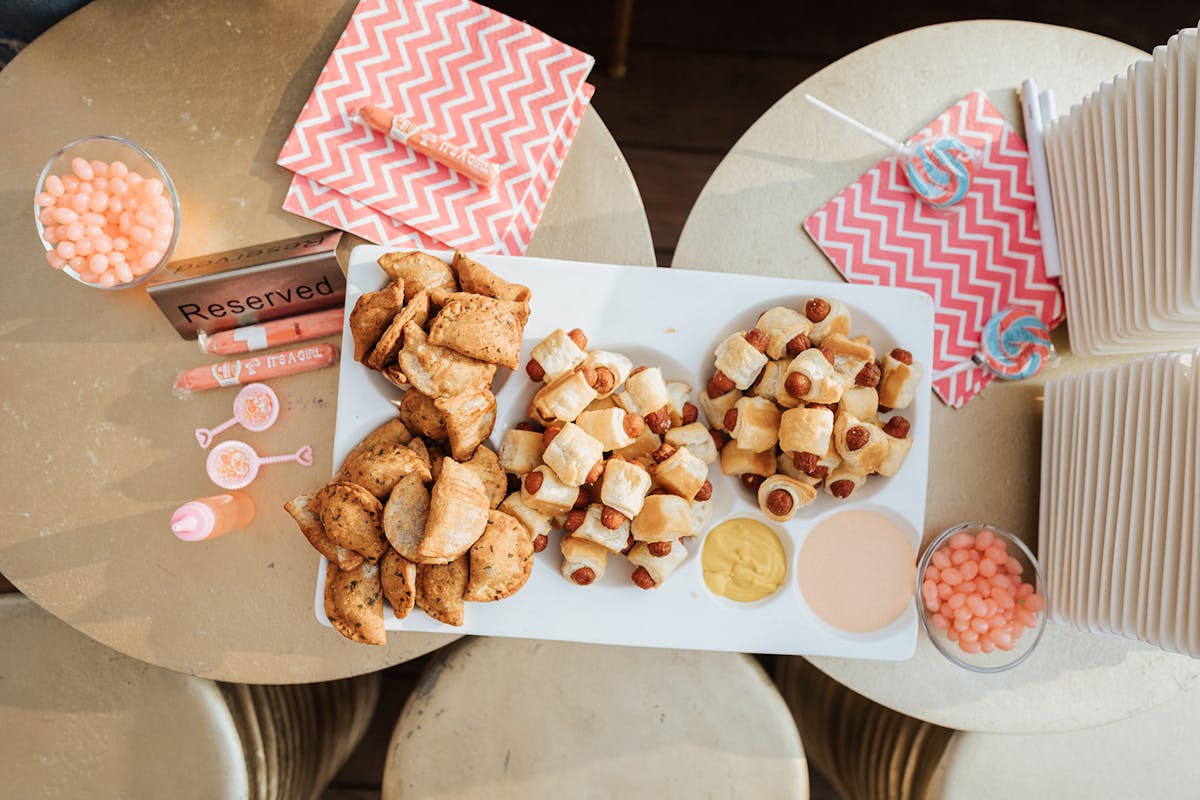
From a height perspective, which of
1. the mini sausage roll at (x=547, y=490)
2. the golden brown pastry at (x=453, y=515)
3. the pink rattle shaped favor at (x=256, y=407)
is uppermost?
the mini sausage roll at (x=547, y=490)

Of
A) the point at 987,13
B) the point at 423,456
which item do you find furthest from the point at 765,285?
the point at 987,13

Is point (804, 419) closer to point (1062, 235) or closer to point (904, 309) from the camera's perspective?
point (904, 309)

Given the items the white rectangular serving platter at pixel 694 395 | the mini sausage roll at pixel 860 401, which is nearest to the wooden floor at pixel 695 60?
the white rectangular serving platter at pixel 694 395

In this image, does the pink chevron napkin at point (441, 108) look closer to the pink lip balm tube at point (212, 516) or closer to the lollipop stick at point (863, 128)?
the lollipop stick at point (863, 128)

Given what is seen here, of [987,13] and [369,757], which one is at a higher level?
[987,13]

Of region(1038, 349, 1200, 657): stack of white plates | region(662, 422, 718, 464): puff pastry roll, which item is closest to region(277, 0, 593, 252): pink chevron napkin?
region(662, 422, 718, 464): puff pastry roll

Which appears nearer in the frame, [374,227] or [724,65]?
[374,227]

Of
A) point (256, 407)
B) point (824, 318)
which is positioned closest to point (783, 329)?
point (824, 318)
